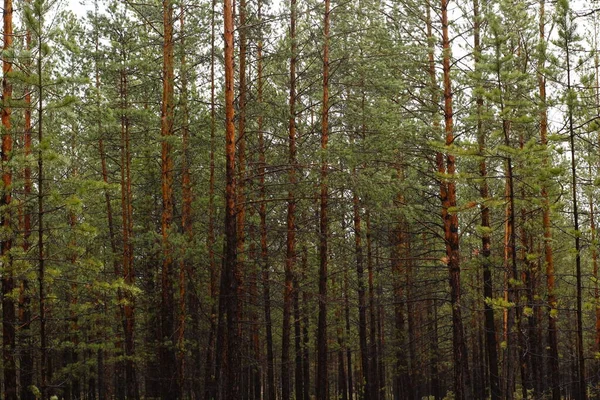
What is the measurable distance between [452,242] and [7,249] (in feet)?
31.3

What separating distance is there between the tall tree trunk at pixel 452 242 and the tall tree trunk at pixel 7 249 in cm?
889

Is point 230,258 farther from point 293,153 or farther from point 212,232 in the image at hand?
point 212,232

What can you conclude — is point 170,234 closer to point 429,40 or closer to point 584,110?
point 429,40

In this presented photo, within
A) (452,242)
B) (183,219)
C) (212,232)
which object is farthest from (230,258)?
(212,232)

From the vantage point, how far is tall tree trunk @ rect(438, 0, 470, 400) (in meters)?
12.7

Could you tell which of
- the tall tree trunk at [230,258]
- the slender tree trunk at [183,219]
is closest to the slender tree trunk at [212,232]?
the slender tree trunk at [183,219]

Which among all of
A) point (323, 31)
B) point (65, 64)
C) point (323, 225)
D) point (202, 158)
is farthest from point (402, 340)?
point (65, 64)

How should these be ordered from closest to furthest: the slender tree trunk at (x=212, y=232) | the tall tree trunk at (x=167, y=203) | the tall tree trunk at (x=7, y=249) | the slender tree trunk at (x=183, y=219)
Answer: the tall tree trunk at (x=7, y=249), the tall tree trunk at (x=167, y=203), the slender tree trunk at (x=183, y=219), the slender tree trunk at (x=212, y=232)

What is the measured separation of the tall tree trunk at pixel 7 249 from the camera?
975 centimetres

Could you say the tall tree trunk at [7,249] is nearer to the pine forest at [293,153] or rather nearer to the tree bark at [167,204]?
the pine forest at [293,153]

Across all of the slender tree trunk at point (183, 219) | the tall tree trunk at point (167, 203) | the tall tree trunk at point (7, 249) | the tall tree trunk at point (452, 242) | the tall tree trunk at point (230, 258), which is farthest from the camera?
the slender tree trunk at point (183, 219)

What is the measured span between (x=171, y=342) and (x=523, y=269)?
1042 cm

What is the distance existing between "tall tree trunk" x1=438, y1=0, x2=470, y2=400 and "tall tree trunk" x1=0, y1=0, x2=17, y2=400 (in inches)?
350

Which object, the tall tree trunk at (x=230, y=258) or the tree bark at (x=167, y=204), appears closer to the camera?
the tall tree trunk at (x=230, y=258)
